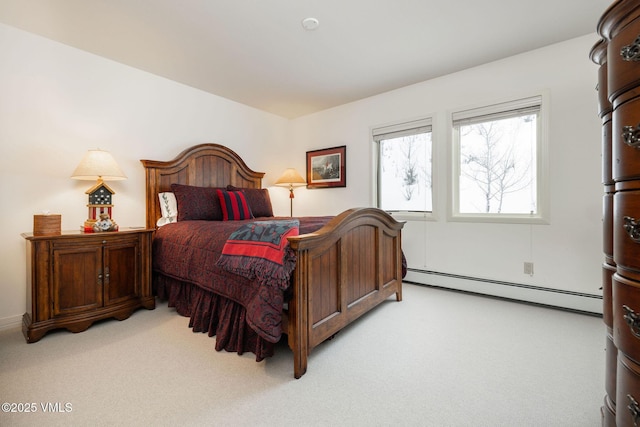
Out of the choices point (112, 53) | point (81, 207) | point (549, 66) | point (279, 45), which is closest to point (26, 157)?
point (81, 207)

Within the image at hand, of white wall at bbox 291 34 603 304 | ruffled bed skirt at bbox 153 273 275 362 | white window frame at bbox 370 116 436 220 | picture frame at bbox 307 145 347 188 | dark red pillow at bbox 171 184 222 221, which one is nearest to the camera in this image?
ruffled bed skirt at bbox 153 273 275 362

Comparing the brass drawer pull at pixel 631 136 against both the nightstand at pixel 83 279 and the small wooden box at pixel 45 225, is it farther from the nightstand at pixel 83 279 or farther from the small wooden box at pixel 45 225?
the small wooden box at pixel 45 225

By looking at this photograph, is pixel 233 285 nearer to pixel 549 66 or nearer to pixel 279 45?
pixel 279 45

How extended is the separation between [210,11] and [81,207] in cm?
211

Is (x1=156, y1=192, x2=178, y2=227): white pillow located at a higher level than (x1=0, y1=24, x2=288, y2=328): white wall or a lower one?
lower

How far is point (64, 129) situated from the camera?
2.54 m

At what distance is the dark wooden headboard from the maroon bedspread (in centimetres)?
54

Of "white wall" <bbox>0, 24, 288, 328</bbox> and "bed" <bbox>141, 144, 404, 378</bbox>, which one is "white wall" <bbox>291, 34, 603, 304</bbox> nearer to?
"bed" <bbox>141, 144, 404, 378</bbox>

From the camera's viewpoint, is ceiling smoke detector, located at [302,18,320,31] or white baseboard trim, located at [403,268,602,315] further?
white baseboard trim, located at [403,268,602,315]

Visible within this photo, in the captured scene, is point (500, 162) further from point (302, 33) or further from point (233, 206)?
point (233, 206)

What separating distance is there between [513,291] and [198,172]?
3.72 m

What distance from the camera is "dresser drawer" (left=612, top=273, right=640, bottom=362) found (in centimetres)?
76

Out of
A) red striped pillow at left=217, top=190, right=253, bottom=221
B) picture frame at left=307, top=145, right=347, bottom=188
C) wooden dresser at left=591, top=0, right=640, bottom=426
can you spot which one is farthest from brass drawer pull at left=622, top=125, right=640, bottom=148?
picture frame at left=307, top=145, right=347, bottom=188

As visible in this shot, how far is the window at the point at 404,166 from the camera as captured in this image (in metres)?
3.46
